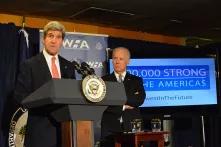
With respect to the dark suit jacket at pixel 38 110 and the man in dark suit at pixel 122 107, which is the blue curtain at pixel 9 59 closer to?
the man in dark suit at pixel 122 107

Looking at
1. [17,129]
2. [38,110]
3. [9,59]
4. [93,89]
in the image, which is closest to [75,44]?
[9,59]

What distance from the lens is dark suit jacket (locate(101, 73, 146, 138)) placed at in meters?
3.54

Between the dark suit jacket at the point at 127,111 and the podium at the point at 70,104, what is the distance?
180cm

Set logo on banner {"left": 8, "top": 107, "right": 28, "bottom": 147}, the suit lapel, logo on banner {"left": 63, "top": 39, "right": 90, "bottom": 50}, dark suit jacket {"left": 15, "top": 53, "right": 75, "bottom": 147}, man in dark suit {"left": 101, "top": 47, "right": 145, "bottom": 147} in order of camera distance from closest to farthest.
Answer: dark suit jacket {"left": 15, "top": 53, "right": 75, "bottom": 147} < the suit lapel < man in dark suit {"left": 101, "top": 47, "right": 145, "bottom": 147} < logo on banner {"left": 8, "top": 107, "right": 28, "bottom": 147} < logo on banner {"left": 63, "top": 39, "right": 90, "bottom": 50}

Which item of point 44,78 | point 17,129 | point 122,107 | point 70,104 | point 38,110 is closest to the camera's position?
point 70,104

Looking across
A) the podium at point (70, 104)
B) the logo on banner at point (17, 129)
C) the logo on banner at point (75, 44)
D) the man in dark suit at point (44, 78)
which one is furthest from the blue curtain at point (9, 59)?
the podium at point (70, 104)

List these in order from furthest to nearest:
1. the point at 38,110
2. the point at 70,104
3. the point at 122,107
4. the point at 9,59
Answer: the point at 9,59 < the point at 122,107 < the point at 38,110 < the point at 70,104

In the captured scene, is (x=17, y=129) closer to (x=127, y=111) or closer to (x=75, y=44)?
(x=75, y=44)

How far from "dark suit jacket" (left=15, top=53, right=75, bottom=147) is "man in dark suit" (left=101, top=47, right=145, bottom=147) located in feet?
4.52

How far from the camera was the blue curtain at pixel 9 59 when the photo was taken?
4428 millimetres

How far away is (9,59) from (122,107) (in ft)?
5.63

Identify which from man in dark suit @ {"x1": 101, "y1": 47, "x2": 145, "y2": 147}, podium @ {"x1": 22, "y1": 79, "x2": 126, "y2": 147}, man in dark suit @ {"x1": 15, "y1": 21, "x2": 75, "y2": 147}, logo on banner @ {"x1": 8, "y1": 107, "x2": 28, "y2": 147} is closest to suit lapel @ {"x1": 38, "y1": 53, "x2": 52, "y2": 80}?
man in dark suit @ {"x1": 15, "y1": 21, "x2": 75, "y2": 147}

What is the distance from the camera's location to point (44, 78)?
2.04 metres

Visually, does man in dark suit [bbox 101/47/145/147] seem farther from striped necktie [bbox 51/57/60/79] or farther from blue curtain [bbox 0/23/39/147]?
striped necktie [bbox 51/57/60/79]
